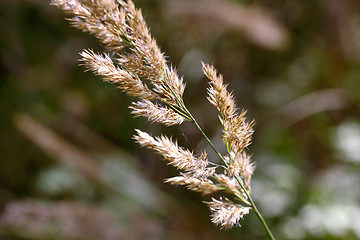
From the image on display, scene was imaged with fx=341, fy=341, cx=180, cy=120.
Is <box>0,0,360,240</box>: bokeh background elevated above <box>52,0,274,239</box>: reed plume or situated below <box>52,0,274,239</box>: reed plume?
above

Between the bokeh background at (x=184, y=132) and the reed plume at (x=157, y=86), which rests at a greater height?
the bokeh background at (x=184, y=132)

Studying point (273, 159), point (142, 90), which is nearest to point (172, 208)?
point (273, 159)

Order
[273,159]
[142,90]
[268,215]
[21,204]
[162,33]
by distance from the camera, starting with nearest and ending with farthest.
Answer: [142,90]
[21,204]
[268,215]
[273,159]
[162,33]

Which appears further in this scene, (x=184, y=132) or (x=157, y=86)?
(x=184, y=132)

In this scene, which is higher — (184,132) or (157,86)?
(184,132)

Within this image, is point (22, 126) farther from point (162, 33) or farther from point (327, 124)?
point (327, 124)

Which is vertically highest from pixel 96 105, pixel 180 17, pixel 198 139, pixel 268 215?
pixel 180 17

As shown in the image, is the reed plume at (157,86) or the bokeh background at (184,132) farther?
the bokeh background at (184,132)

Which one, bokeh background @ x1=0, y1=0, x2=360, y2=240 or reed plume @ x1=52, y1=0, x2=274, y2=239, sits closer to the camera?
reed plume @ x1=52, y1=0, x2=274, y2=239
